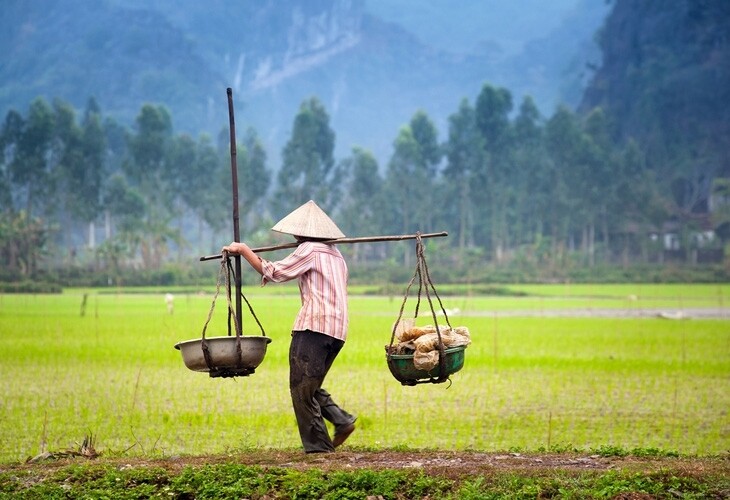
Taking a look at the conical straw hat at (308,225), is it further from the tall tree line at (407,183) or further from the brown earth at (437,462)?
the tall tree line at (407,183)

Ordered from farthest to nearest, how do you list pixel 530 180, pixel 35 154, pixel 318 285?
1. pixel 530 180
2. pixel 35 154
3. pixel 318 285

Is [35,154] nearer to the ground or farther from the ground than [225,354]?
farther from the ground

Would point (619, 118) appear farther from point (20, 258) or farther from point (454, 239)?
point (20, 258)

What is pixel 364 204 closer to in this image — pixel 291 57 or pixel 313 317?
pixel 313 317

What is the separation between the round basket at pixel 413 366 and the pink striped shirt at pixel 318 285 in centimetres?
37

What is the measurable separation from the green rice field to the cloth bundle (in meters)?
0.97

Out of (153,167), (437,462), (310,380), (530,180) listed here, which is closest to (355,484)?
(437,462)

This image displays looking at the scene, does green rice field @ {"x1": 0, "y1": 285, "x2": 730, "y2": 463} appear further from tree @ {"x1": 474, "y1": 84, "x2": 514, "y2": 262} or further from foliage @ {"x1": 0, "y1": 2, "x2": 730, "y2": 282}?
tree @ {"x1": 474, "y1": 84, "x2": 514, "y2": 262}

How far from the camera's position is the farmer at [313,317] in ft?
21.8

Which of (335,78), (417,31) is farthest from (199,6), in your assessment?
(417,31)

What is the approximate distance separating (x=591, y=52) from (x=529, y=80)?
33.4 m

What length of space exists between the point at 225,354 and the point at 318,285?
0.73m

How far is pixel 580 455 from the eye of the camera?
6934 mm

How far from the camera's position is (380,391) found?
1316cm
